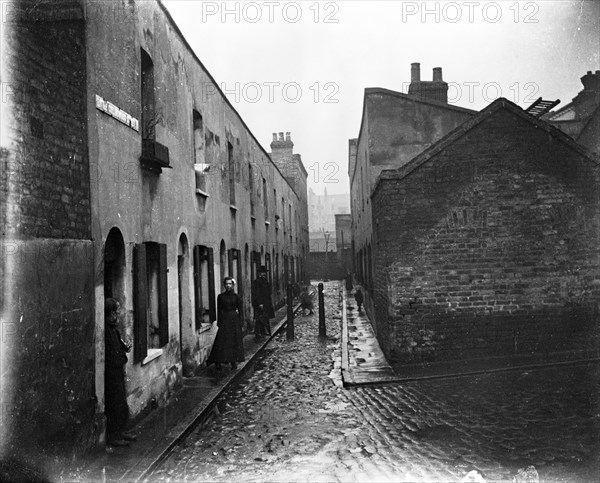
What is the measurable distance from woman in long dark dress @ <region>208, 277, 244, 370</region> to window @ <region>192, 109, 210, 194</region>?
2.30 metres

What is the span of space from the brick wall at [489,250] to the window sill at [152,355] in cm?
436

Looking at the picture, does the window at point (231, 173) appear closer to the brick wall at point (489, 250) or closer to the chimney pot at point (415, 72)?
the brick wall at point (489, 250)

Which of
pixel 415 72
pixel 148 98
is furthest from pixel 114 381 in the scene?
pixel 415 72

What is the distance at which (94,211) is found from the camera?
5777 mm

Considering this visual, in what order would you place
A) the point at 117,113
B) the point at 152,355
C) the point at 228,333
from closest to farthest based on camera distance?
the point at 117,113
the point at 152,355
the point at 228,333

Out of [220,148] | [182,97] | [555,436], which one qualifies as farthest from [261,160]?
[555,436]

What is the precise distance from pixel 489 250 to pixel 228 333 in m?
5.17

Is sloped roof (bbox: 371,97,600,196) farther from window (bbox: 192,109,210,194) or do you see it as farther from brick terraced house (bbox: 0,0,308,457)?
brick terraced house (bbox: 0,0,308,457)

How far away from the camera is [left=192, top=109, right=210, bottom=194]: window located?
10.9 meters

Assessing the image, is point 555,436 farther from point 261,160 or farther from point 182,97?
point 261,160

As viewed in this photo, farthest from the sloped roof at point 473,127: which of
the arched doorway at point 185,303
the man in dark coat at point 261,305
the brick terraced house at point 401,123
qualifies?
the man in dark coat at point 261,305

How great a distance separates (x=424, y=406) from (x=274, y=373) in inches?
147

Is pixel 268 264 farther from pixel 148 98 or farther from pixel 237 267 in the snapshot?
pixel 148 98

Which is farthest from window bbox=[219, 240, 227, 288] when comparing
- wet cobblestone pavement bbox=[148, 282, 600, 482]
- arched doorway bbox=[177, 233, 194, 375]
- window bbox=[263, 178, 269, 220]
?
window bbox=[263, 178, 269, 220]
